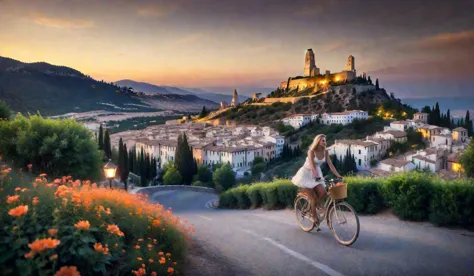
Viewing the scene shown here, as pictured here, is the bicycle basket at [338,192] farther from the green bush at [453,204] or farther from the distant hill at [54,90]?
the distant hill at [54,90]

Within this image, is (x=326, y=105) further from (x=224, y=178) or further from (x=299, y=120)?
(x=224, y=178)

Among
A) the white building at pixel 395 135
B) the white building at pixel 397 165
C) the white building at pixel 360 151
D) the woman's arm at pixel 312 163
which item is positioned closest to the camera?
the woman's arm at pixel 312 163

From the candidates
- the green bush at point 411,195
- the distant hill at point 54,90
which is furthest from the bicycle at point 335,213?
the distant hill at point 54,90

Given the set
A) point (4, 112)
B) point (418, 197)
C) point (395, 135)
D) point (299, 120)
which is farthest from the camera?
point (299, 120)

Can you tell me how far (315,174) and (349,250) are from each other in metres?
1.17

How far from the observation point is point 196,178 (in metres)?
45.0

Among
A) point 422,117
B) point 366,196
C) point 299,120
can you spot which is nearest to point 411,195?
point 366,196

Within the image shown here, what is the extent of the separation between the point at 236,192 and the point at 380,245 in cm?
913

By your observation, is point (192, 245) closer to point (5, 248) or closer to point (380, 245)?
point (380, 245)

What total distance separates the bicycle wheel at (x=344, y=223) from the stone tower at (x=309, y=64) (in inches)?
5100

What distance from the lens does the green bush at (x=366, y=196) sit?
295 inches

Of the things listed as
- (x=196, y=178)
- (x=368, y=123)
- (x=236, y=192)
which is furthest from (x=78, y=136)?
(x=368, y=123)

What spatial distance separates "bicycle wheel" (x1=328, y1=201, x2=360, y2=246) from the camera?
505 cm

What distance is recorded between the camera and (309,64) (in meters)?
132
